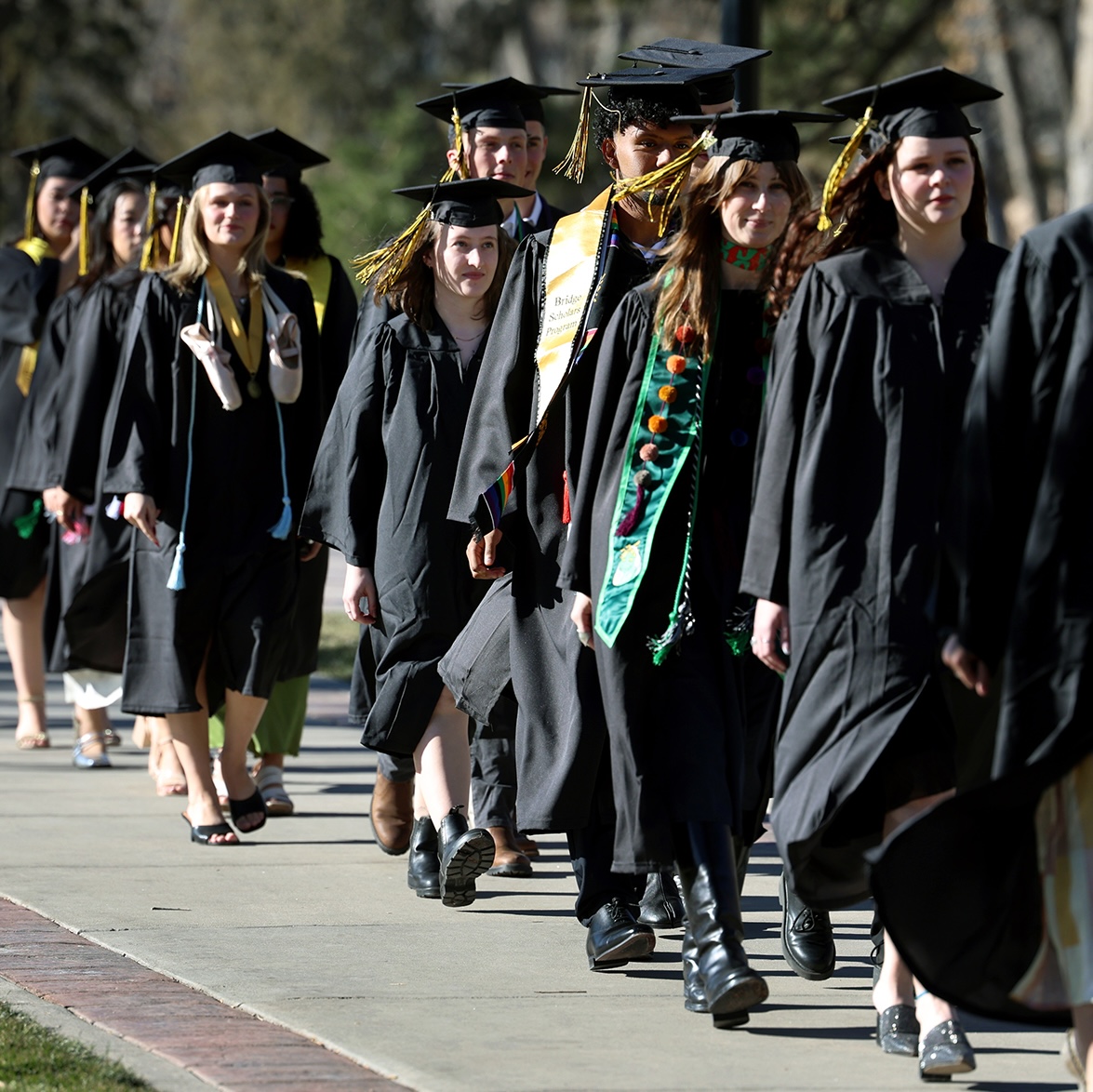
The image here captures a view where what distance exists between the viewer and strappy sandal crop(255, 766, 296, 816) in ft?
26.3

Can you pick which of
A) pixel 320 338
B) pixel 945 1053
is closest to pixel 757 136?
pixel 945 1053

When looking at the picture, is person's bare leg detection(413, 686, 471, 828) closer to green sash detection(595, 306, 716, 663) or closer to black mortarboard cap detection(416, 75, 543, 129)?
green sash detection(595, 306, 716, 663)

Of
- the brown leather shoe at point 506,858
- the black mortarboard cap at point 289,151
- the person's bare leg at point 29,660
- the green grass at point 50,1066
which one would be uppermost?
the black mortarboard cap at point 289,151

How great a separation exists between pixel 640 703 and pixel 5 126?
27.6 metres

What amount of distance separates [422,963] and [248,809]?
2024 millimetres

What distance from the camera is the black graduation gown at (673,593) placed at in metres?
5.04

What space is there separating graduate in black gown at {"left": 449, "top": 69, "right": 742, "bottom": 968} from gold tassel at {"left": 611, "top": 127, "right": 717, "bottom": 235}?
0.01 m

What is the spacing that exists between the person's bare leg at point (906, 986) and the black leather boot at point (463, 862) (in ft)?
5.00

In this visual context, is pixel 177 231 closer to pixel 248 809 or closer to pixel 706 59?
pixel 248 809

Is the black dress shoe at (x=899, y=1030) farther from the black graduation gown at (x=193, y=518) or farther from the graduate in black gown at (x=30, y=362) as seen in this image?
the graduate in black gown at (x=30, y=362)

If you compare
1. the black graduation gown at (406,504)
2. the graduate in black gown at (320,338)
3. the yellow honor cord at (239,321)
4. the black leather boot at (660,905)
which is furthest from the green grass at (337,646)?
the black leather boot at (660,905)

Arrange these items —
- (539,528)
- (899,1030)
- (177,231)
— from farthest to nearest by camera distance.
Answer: (177,231) < (539,528) < (899,1030)

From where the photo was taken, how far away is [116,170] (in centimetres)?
907

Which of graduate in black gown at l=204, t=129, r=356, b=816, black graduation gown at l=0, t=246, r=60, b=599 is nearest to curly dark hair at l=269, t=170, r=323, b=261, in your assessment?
graduate in black gown at l=204, t=129, r=356, b=816
